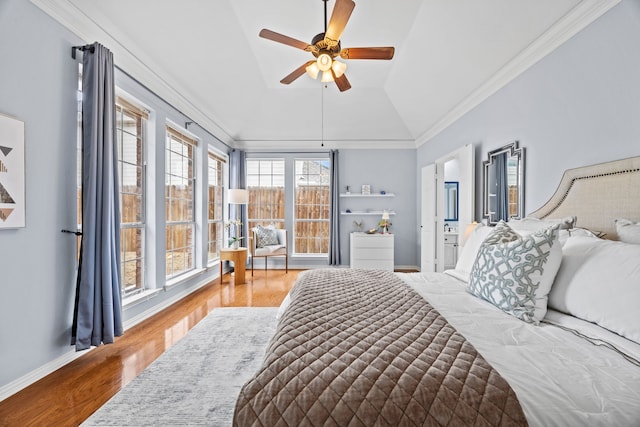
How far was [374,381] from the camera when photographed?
90 cm

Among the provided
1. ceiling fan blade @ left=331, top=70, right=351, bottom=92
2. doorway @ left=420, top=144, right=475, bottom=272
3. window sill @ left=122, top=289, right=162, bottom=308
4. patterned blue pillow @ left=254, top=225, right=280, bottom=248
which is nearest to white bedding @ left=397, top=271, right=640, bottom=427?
ceiling fan blade @ left=331, top=70, right=351, bottom=92

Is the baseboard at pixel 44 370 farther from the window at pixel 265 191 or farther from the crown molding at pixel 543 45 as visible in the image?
the crown molding at pixel 543 45

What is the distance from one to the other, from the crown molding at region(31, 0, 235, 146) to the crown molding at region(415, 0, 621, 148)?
11.8ft

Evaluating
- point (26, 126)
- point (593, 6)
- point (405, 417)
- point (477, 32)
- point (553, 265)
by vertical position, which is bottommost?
point (405, 417)

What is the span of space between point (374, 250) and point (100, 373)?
4.24 metres

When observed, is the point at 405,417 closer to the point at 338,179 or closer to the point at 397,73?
the point at 397,73

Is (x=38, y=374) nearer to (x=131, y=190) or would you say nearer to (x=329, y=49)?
(x=131, y=190)

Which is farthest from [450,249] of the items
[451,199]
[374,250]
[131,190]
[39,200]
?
[39,200]

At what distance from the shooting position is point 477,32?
9.18 feet

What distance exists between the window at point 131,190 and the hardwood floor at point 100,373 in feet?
1.82

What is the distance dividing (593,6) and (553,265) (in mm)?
1905

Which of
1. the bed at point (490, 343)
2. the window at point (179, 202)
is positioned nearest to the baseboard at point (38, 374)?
the window at point (179, 202)

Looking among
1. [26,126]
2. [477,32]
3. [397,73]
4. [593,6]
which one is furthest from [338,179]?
[26,126]

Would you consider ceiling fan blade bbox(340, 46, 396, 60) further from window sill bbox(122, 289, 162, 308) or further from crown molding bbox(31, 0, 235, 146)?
window sill bbox(122, 289, 162, 308)
